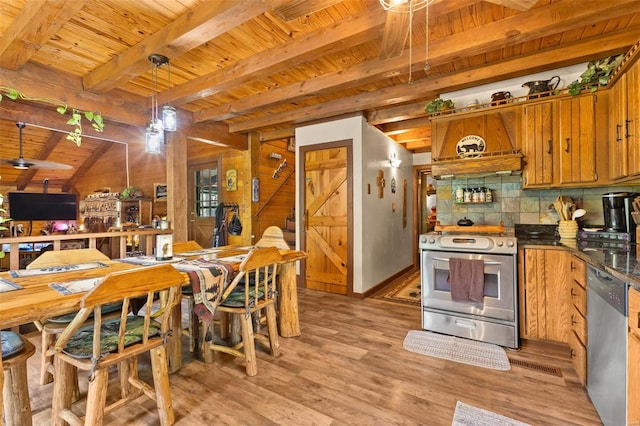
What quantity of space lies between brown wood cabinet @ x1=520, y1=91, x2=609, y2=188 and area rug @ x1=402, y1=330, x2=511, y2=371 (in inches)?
63.1

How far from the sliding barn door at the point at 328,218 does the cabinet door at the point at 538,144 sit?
2.08 metres

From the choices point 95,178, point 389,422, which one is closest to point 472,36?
point 389,422

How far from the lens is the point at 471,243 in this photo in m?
2.67

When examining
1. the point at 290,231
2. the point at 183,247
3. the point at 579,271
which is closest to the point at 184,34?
the point at 183,247

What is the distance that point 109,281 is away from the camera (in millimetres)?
1314

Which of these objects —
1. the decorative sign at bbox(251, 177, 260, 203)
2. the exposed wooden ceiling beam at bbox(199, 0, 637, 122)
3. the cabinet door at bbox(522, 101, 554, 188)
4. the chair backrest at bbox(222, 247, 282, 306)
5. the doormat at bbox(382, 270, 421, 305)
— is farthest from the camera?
the decorative sign at bbox(251, 177, 260, 203)

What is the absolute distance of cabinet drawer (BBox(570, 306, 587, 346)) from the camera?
77.2 inches

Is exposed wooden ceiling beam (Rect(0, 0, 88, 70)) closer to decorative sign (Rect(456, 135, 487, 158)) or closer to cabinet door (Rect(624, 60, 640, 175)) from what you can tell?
decorative sign (Rect(456, 135, 487, 158))

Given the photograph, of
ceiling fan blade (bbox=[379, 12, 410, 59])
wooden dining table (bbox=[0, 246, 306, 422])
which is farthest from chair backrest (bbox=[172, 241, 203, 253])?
ceiling fan blade (bbox=[379, 12, 410, 59])

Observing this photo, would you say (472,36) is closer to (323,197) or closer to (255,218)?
(323,197)

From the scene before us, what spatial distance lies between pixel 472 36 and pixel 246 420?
129 inches

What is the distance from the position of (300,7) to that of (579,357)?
2.89 meters

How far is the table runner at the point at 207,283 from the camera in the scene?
1.90 m

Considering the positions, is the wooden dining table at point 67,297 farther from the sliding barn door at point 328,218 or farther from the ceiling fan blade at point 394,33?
the ceiling fan blade at point 394,33
